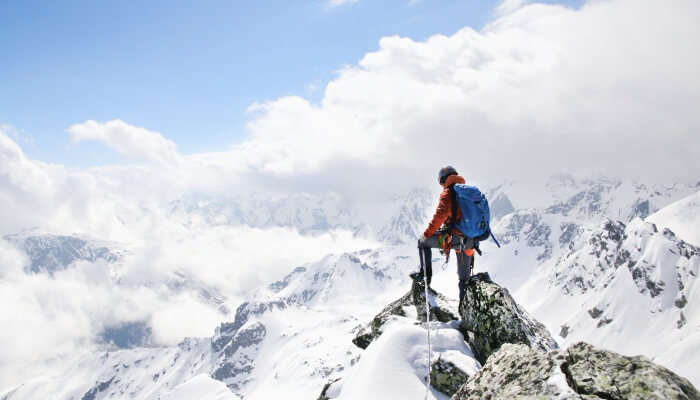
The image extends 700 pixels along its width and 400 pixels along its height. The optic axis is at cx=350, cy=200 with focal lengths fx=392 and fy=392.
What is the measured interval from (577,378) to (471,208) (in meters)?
6.42

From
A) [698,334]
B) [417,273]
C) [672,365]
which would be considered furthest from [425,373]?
[698,334]

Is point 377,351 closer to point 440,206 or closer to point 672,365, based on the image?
point 440,206

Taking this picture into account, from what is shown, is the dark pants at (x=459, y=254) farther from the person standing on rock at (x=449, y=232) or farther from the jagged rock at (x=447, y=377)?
the jagged rock at (x=447, y=377)

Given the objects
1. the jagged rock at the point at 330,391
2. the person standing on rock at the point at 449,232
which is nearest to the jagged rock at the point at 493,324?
the person standing on rock at the point at 449,232

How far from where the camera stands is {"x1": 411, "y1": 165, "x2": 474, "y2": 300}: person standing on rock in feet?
38.2

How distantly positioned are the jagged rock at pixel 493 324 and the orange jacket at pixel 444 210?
2.51 metres

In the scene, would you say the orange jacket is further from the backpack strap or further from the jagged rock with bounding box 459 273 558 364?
the jagged rock with bounding box 459 273 558 364

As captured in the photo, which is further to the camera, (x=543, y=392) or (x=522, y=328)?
(x=522, y=328)

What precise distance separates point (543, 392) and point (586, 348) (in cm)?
117

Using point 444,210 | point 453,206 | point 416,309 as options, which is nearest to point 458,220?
point 453,206

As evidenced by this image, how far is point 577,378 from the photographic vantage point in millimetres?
5605

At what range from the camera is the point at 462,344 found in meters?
11.9

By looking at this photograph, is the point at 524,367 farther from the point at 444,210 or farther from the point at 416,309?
the point at 416,309

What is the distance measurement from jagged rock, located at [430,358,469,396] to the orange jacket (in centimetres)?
374
